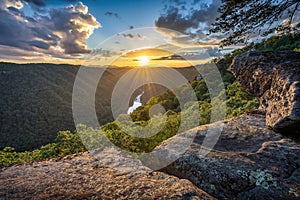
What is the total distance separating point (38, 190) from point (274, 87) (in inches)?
221

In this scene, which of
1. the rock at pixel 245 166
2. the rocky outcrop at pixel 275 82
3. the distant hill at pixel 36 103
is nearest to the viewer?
the rock at pixel 245 166

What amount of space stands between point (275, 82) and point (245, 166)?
2.52 m

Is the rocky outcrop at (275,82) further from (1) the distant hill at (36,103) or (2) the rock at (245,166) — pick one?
(1) the distant hill at (36,103)

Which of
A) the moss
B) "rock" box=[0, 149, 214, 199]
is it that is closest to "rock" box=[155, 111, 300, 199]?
Answer: the moss

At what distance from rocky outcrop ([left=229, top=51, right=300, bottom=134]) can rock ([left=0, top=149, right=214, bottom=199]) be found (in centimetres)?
247

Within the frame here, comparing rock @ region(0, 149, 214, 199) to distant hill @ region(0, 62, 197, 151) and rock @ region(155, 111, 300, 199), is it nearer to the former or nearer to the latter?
rock @ region(155, 111, 300, 199)

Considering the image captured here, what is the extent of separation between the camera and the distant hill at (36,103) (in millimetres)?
91812

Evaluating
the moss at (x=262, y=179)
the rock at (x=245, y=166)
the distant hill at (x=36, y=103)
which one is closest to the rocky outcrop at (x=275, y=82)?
the rock at (x=245, y=166)

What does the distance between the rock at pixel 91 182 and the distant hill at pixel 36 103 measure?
44229 millimetres

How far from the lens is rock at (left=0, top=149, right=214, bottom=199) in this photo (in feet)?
9.87

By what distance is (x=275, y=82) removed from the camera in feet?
15.3

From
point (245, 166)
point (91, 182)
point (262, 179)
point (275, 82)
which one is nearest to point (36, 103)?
point (91, 182)

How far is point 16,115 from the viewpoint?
357 ft

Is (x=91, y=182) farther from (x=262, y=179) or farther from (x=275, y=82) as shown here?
(x=275, y=82)
